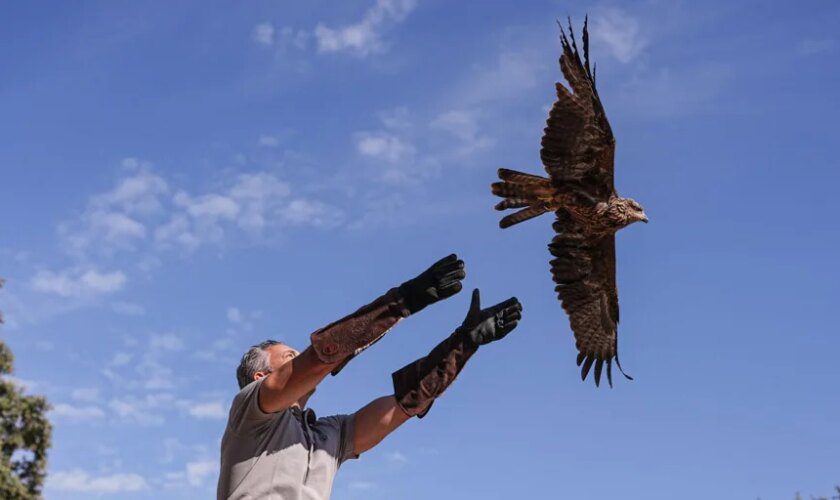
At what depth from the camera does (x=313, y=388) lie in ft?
11.4

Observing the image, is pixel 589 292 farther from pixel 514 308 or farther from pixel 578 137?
pixel 514 308

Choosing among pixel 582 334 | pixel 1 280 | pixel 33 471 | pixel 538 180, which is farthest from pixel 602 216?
pixel 1 280

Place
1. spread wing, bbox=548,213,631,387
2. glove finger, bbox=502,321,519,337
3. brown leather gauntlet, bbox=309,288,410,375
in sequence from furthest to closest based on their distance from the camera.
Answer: spread wing, bbox=548,213,631,387
glove finger, bbox=502,321,519,337
brown leather gauntlet, bbox=309,288,410,375

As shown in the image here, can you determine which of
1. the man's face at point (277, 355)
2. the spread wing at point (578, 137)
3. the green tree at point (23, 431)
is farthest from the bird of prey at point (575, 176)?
Answer: the green tree at point (23, 431)

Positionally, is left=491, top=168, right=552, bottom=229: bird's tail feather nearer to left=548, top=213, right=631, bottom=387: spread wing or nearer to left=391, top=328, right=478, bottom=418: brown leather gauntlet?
left=548, top=213, right=631, bottom=387: spread wing

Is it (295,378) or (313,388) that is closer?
(295,378)

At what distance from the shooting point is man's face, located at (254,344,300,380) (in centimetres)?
370

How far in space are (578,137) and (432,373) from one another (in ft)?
12.8

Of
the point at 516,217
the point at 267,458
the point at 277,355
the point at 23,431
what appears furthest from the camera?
the point at 23,431

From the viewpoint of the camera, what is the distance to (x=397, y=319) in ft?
10.6

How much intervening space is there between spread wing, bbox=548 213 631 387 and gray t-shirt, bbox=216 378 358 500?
4.71 m

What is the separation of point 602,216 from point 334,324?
453cm

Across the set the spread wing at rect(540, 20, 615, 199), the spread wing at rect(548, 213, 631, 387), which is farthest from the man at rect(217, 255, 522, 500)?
the spread wing at rect(548, 213, 631, 387)

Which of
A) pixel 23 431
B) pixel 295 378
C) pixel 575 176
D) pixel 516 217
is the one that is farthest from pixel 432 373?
pixel 23 431
